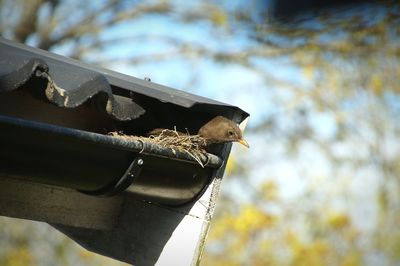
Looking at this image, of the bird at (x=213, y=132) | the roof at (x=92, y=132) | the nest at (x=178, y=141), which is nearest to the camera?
the roof at (x=92, y=132)

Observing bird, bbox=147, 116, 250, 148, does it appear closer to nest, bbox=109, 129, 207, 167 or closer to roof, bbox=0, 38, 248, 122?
nest, bbox=109, 129, 207, 167

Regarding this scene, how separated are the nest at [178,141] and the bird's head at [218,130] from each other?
4 cm

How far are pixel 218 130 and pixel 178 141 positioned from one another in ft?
0.63

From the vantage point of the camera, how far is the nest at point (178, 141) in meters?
2.76

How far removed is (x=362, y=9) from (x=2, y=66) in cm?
172

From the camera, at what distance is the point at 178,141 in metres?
2.90

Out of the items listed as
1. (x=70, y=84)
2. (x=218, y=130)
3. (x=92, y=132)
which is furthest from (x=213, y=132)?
(x=70, y=84)

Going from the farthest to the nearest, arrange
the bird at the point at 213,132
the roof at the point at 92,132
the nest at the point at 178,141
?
the bird at the point at 213,132 < the nest at the point at 178,141 < the roof at the point at 92,132

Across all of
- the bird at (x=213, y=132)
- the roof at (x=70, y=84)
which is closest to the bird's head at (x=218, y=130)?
the bird at (x=213, y=132)

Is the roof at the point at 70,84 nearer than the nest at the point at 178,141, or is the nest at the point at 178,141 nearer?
the roof at the point at 70,84

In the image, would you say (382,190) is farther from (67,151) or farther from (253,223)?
(67,151)

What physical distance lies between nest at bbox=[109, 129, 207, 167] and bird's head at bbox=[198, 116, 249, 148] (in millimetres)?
41

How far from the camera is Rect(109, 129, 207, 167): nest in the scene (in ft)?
9.06

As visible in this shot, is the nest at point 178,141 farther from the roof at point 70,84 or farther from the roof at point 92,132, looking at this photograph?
the roof at point 70,84
